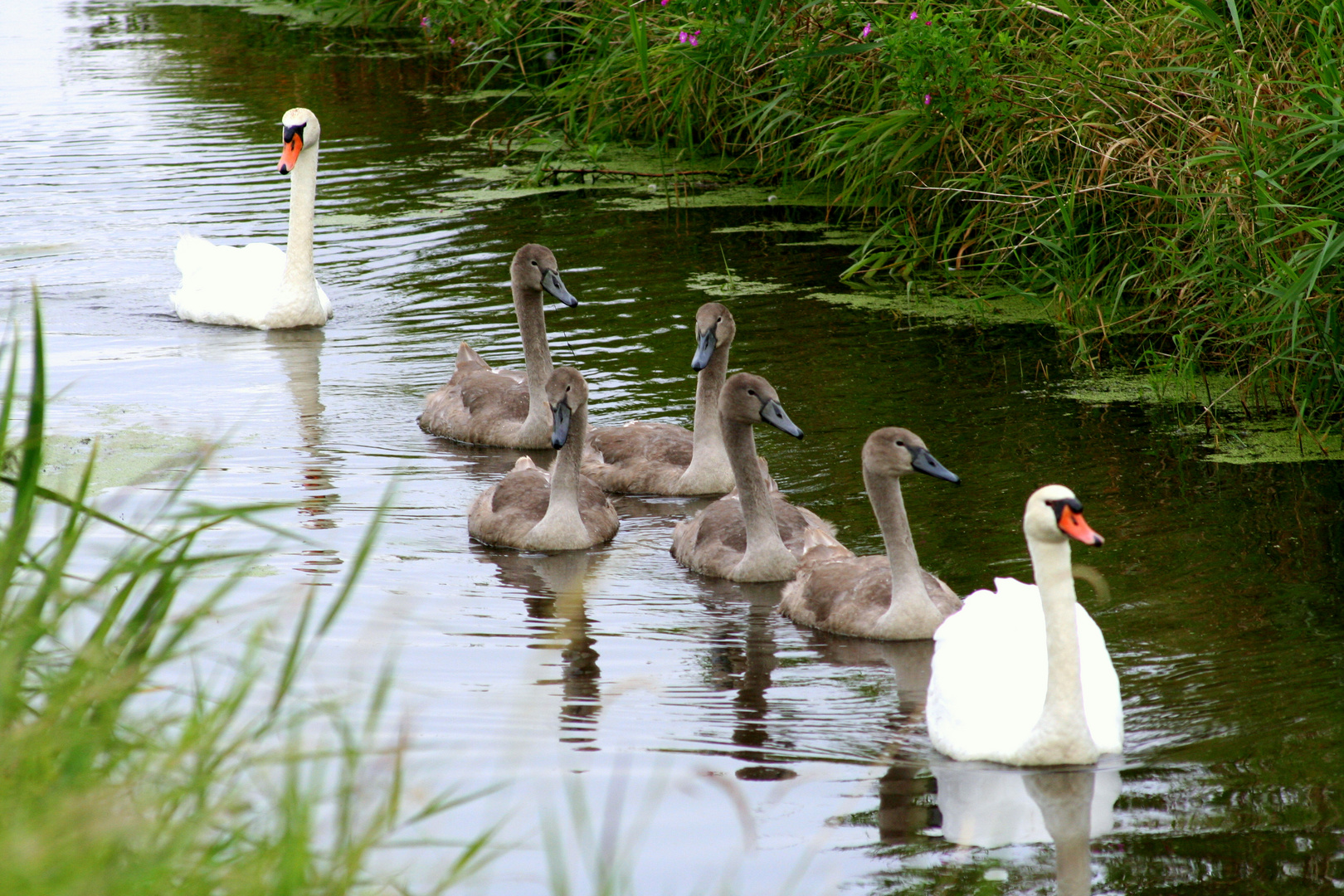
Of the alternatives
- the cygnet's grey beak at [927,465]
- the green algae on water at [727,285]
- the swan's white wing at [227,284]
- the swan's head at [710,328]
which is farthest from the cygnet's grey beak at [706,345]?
the swan's white wing at [227,284]

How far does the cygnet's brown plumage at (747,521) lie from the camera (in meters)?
7.26

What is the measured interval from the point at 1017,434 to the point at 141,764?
19.6 feet

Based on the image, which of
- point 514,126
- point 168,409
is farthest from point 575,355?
point 514,126

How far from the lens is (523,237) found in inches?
510

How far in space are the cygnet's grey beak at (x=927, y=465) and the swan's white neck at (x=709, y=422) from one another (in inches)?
73.1

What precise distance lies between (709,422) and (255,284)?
443 centimetres

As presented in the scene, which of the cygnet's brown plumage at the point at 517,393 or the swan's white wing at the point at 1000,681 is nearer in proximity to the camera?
the swan's white wing at the point at 1000,681

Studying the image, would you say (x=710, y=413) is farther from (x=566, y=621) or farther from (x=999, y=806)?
(x=999, y=806)

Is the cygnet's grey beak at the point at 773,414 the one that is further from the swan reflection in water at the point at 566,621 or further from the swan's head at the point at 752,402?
the swan reflection in water at the point at 566,621

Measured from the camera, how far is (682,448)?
853 cm

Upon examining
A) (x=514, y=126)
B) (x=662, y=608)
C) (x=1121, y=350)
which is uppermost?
(x=514, y=126)

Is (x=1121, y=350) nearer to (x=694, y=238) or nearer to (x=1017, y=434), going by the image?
(x=1017, y=434)

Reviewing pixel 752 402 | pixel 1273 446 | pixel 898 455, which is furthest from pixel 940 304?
pixel 898 455

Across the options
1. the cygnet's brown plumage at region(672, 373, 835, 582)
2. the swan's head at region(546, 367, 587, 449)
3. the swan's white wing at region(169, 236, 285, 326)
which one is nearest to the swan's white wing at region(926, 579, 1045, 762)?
the cygnet's brown plumage at region(672, 373, 835, 582)
